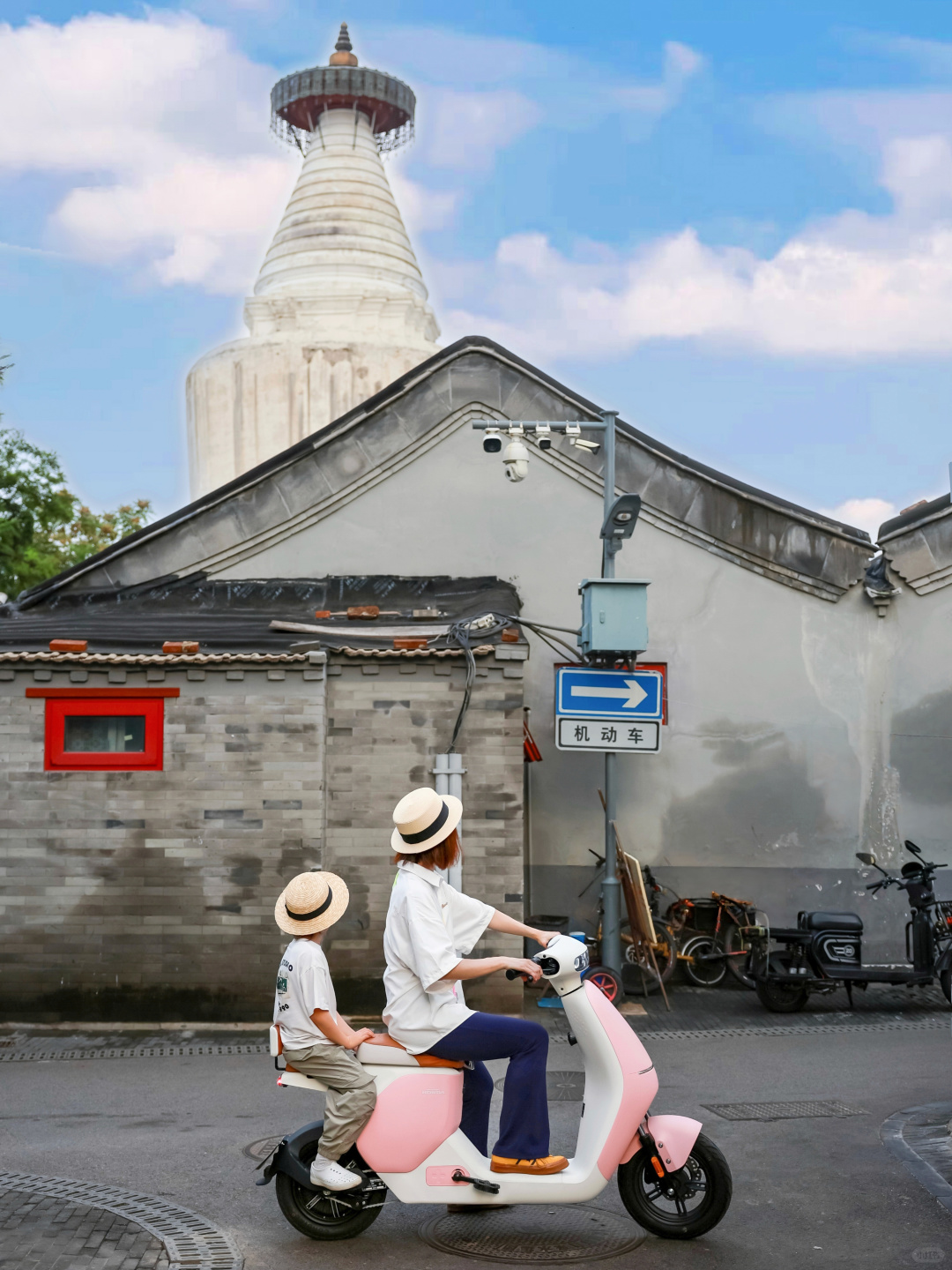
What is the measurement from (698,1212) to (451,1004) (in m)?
1.47

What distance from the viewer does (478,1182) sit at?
5.89 m

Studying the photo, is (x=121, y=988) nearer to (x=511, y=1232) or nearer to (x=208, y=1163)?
(x=208, y=1163)

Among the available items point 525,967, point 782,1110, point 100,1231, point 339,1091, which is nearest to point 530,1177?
point 339,1091

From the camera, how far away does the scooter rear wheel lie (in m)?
6.02

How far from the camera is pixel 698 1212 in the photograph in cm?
607

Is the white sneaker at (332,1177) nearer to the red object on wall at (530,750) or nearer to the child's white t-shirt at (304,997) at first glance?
the child's white t-shirt at (304,997)

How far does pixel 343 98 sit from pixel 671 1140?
35.8 m

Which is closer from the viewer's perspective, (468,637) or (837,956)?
(468,637)

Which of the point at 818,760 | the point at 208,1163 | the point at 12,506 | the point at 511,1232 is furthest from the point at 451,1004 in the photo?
the point at 12,506

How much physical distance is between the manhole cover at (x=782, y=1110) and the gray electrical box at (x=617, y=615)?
4.93m

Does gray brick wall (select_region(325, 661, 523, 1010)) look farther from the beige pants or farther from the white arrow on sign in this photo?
the beige pants

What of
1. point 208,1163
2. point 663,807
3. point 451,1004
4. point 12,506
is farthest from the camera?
point 12,506

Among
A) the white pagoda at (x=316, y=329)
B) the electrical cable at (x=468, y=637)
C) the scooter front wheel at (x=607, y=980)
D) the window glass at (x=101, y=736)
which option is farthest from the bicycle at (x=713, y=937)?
the white pagoda at (x=316, y=329)

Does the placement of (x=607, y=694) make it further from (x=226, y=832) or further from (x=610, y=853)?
(x=226, y=832)
